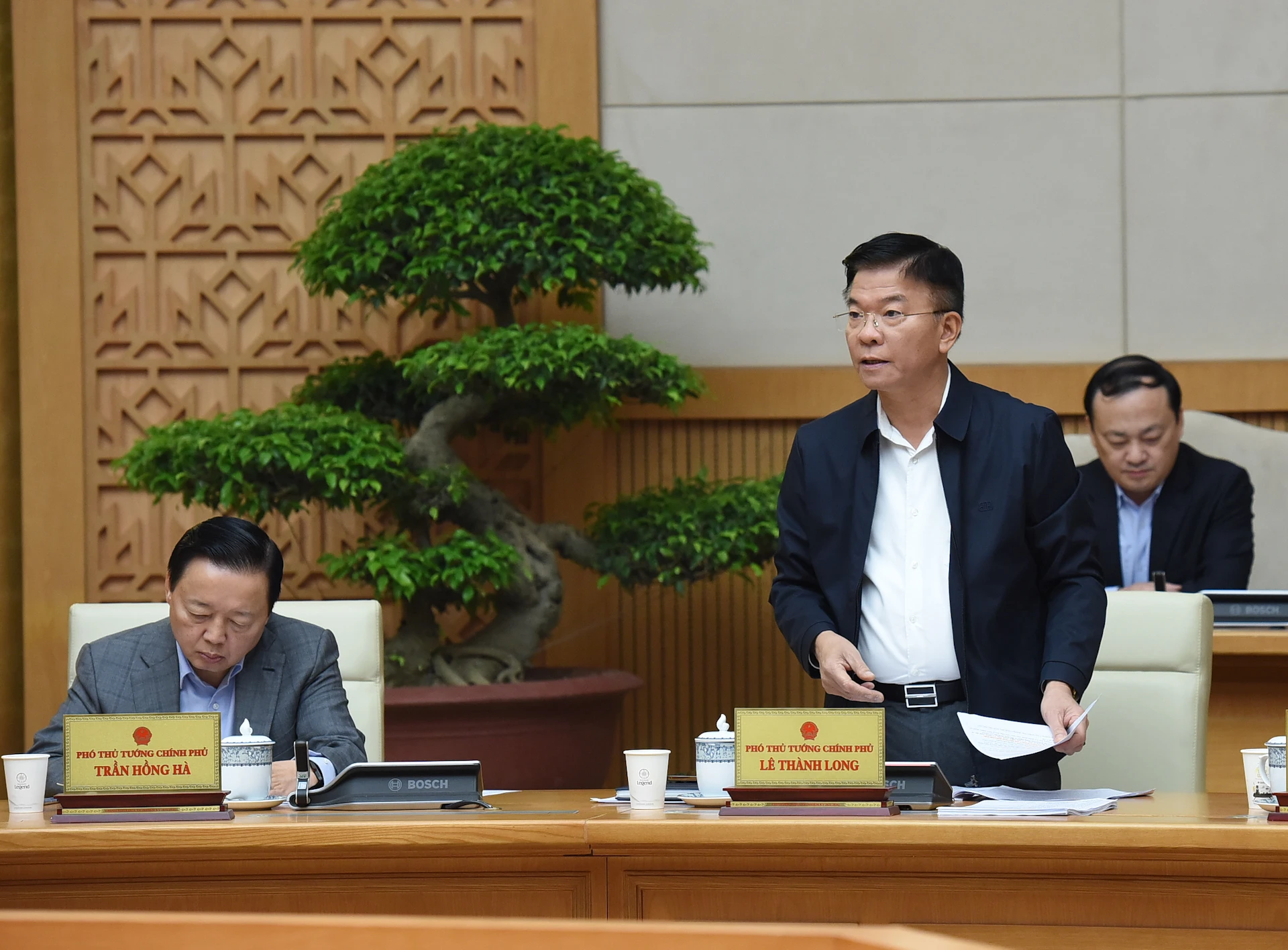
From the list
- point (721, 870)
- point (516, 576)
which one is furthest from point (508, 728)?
point (721, 870)

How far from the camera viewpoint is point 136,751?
168cm

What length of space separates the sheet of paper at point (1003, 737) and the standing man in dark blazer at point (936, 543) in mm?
222

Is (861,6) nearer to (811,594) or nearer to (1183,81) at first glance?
(1183,81)

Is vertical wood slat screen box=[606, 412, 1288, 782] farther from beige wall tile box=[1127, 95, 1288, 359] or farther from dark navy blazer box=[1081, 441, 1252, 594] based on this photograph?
dark navy blazer box=[1081, 441, 1252, 594]

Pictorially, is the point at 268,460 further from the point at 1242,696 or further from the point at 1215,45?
the point at 1215,45

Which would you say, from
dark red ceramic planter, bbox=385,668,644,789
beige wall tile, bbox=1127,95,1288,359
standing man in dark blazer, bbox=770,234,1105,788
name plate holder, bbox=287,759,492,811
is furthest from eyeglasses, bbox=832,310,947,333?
beige wall tile, bbox=1127,95,1288,359

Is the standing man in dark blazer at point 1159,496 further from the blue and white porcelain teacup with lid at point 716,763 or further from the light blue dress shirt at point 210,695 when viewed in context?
the light blue dress shirt at point 210,695

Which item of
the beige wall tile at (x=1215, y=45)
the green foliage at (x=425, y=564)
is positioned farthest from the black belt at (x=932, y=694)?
the beige wall tile at (x=1215, y=45)

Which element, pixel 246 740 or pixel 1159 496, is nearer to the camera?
pixel 246 740

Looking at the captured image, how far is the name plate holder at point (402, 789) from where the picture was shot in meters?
1.75

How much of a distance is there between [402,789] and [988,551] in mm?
865

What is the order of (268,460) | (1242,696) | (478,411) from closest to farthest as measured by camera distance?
(1242,696), (268,460), (478,411)

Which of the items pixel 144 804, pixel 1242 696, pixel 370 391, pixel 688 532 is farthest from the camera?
pixel 370 391

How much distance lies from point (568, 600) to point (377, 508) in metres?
0.57
